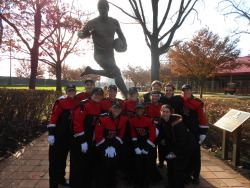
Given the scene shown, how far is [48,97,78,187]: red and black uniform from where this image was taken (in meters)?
3.21

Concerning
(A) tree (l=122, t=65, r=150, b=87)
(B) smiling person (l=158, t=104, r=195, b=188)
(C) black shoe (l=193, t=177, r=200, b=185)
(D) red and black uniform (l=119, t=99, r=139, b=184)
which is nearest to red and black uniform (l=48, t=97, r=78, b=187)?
(D) red and black uniform (l=119, t=99, r=139, b=184)

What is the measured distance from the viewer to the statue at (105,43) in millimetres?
5031

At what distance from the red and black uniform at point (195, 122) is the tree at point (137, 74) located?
42.3m

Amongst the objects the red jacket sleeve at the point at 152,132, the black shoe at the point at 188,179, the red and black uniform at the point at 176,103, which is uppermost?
the red and black uniform at the point at 176,103

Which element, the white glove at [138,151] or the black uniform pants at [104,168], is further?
the white glove at [138,151]

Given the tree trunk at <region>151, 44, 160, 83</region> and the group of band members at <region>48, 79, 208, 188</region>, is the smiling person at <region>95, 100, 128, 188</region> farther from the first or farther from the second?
the tree trunk at <region>151, 44, 160, 83</region>

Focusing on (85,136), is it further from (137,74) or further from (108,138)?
(137,74)

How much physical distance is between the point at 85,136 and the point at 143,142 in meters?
0.96

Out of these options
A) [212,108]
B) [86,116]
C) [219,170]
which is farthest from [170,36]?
[86,116]

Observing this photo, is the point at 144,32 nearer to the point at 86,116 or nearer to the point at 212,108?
the point at 212,108

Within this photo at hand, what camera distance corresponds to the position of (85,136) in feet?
10.4

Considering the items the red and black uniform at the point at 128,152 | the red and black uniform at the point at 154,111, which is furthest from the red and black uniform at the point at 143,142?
the red and black uniform at the point at 154,111

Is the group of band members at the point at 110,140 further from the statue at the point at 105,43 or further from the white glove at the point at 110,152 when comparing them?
the statue at the point at 105,43

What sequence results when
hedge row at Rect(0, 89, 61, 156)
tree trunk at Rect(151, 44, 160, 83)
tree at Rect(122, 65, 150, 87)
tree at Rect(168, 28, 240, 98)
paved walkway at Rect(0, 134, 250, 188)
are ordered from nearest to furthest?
paved walkway at Rect(0, 134, 250, 188)
hedge row at Rect(0, 89, 61, 156)
tree trunk at Rect(151, 44, 160, 83)
tree at Rect(168, 28, 240, 98)
tree at Rect(122, 65, 150, 87)
